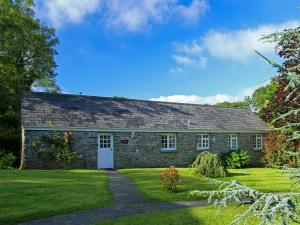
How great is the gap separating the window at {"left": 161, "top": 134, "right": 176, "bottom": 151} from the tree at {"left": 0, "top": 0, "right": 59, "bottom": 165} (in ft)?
35.0

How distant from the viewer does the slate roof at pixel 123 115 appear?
23719 millimetres

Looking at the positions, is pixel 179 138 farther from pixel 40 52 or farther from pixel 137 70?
pixel 40 52

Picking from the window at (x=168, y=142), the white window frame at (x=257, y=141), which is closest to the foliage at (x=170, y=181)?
the window at (x=168, y=142)

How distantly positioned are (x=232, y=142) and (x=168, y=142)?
6.44 meters

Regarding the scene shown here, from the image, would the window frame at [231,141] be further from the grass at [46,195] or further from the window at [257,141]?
the grass at [46,195]

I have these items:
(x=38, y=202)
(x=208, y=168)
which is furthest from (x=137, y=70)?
(x=38, y=202)

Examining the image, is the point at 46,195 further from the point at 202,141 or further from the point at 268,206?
the point at 202,141

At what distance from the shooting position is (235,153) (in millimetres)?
28172

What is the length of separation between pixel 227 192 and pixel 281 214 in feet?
1.76

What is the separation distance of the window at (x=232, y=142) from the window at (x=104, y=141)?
35.4ft

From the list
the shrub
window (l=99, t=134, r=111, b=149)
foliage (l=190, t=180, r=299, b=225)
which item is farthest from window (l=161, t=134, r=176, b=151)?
foliage (l=190, t=180, r=299, b=225)

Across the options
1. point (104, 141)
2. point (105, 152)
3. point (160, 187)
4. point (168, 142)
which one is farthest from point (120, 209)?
point (168, 142)

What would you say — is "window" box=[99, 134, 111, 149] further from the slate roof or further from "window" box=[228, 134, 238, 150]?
"window" box=[228, 134, 238, 150]

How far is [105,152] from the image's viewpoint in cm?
2423
